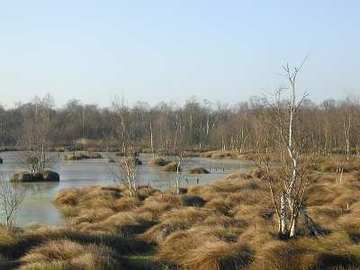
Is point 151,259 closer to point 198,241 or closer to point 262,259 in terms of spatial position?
point 198,241

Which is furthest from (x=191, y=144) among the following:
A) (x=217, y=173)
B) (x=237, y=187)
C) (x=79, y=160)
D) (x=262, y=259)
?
(x=262, y=259)

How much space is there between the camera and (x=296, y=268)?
8758 millimetres

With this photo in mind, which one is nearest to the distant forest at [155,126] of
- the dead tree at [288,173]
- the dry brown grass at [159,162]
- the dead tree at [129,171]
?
the dry brown grass at [159,162]

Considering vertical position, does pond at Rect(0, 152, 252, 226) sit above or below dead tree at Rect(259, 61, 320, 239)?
below

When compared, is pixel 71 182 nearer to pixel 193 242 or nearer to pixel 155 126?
pixel 193 242

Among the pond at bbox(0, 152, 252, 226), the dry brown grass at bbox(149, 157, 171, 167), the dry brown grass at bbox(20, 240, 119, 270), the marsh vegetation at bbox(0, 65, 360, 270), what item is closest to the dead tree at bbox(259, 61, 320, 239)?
the marsh vegetation at bbox(0, 65, 360, 270)

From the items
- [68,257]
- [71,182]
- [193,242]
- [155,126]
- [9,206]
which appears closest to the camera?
[68,257]

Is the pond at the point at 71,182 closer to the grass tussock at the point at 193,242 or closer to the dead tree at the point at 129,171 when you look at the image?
the grass tussock at the point at 193,242

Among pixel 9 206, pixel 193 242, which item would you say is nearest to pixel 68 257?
pixel 193 242

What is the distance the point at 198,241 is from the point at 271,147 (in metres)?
3.88

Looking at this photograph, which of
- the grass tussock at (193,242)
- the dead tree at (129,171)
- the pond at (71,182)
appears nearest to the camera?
the grass tussock at (193,242)

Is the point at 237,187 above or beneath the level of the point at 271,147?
beneath

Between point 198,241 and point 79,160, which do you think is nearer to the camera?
point 198,241

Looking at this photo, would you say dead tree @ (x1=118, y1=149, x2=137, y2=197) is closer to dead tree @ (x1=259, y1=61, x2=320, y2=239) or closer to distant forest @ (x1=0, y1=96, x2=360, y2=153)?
dead tree @ (x1=259, y1=61, x2=320, y2=239)
